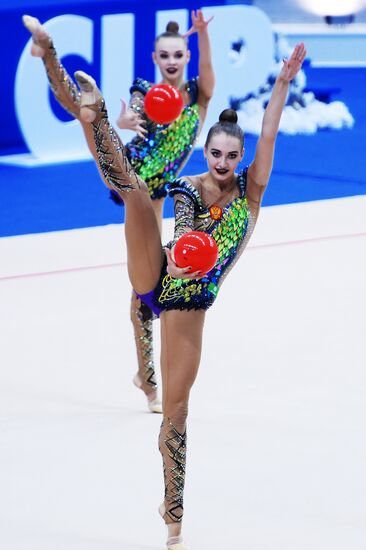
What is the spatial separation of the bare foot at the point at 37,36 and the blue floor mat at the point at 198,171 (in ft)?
14.1

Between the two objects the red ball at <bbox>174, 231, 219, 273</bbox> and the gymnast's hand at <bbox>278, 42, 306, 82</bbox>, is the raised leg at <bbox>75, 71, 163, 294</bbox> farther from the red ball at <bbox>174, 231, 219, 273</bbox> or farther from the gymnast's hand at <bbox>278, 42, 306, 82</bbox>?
the gymnast's hand at <bbox>278, 42, 306, 82</bbox>

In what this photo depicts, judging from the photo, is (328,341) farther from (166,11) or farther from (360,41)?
(360,41)

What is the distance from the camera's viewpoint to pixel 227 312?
252 inches

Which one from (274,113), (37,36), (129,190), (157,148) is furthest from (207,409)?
(37,36)

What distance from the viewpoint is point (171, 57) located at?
5.13 meters

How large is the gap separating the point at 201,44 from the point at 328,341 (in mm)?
1738

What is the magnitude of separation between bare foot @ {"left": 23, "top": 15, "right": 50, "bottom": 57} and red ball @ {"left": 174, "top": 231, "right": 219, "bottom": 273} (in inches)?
39.4

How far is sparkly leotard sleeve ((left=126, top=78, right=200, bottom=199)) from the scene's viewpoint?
5.08m

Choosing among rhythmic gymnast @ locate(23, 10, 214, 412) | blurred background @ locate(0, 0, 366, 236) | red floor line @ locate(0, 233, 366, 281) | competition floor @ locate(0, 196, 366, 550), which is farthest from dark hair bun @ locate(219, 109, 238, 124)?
blurred background @ locate(0, 0, 366, 236)

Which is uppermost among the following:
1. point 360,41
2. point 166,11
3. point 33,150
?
point 360,41

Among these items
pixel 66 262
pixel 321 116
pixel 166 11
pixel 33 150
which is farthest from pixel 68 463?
pixel 321 116

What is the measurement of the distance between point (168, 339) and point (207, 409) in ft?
4.47

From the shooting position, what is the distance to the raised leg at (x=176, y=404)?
3.74 m

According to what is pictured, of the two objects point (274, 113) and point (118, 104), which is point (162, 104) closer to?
point (274, 113)
